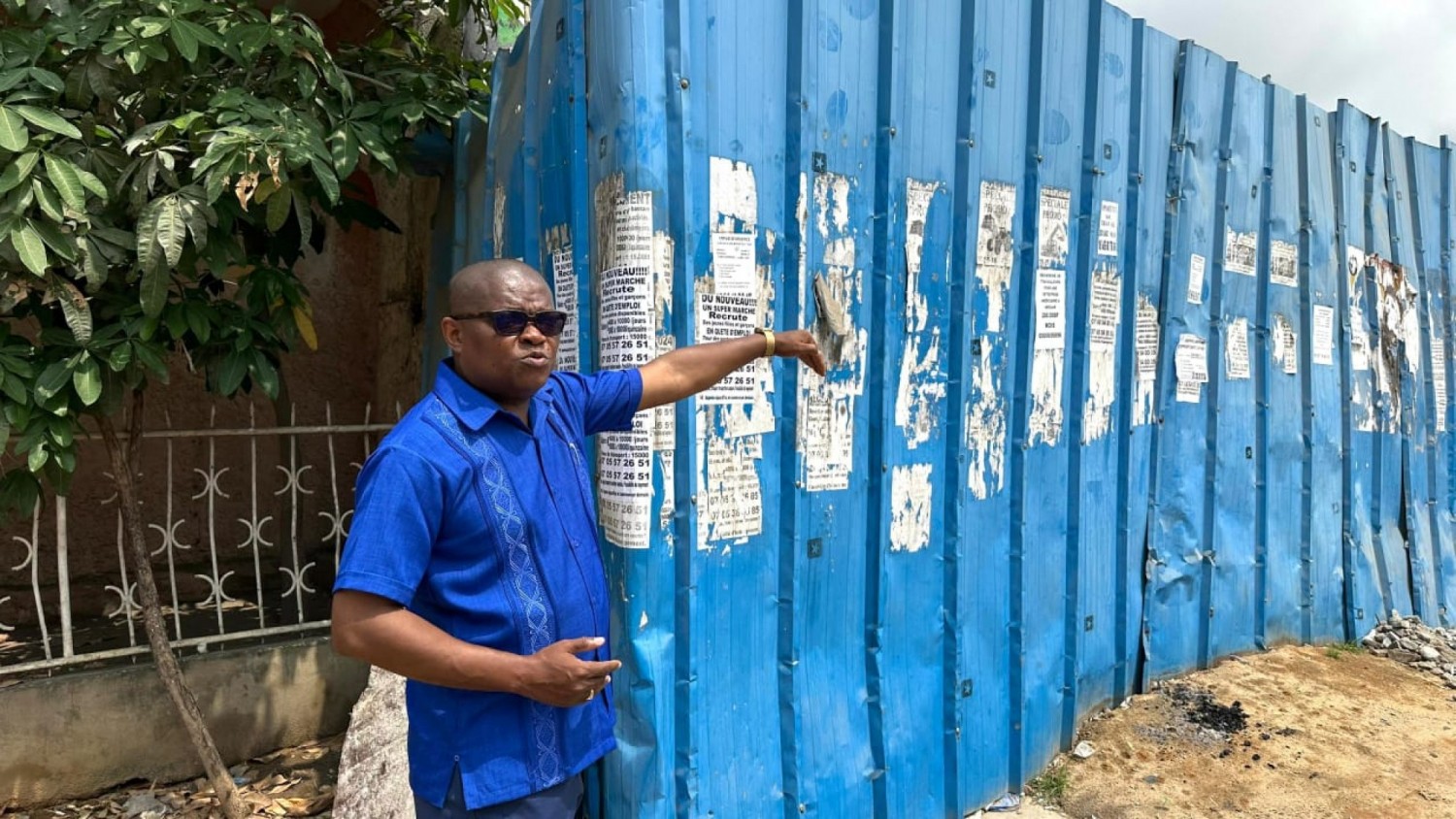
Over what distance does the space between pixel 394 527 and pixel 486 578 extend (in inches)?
8.3

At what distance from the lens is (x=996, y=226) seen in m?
3.18

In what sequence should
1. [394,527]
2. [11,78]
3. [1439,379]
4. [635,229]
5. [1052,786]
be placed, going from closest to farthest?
[394,527], [635,229], [11,78], [1052,786], [1439,379]

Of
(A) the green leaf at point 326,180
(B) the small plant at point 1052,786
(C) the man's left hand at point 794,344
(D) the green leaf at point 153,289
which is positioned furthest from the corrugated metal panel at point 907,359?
(D) the green leaf at point 153,289

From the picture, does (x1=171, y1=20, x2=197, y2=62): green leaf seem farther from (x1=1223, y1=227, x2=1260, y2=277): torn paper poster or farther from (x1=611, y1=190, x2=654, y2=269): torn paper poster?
(x1=1223, y1=227, x2=1260, y2=277): torn paper poster

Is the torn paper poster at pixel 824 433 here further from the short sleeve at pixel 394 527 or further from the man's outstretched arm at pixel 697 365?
the short sleeve at pixel 394 527

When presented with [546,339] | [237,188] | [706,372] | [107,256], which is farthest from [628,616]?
[107,256]

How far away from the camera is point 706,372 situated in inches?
87.7

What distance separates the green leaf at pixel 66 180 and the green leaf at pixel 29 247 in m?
0.14

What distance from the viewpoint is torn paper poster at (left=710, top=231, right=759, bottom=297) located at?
253cm

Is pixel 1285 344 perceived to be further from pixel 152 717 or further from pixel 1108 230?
pixel 152 717

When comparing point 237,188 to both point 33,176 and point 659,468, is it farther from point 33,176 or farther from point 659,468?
point 659,468

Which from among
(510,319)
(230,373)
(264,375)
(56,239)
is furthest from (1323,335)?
(56,239)

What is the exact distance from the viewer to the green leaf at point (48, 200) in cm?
253

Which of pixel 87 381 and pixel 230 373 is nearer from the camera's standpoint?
pixel 87 381
